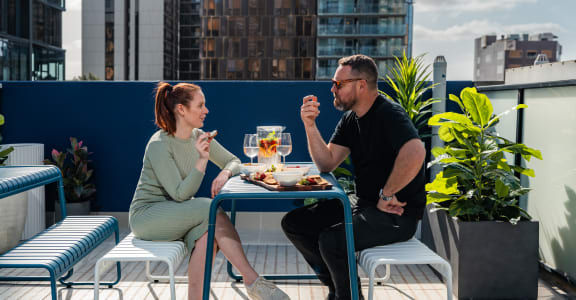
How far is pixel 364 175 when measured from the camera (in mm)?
2395

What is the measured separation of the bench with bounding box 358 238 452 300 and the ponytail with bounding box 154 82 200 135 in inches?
45.0

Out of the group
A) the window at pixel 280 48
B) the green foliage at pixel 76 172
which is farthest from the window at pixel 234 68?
the green foliage at pixel 76 172

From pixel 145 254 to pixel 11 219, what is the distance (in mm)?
1858

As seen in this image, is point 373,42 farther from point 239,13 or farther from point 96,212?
point 96,212

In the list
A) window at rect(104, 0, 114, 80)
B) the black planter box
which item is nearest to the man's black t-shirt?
the black planter box

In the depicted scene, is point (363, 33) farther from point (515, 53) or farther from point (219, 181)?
point (219, 181)

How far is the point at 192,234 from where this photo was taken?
223cm

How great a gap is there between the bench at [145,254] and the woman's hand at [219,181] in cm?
30

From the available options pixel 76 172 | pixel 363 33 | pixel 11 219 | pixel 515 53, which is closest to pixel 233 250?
pixel 11 219

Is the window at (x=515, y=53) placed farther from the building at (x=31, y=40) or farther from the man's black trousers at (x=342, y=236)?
the man's black trousers at (x=342, y=236)

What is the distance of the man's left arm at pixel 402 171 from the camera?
2133mm

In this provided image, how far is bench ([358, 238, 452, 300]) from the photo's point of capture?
1904 mm

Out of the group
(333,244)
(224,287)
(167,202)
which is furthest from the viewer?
(224,287)

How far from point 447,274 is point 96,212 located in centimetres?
370
